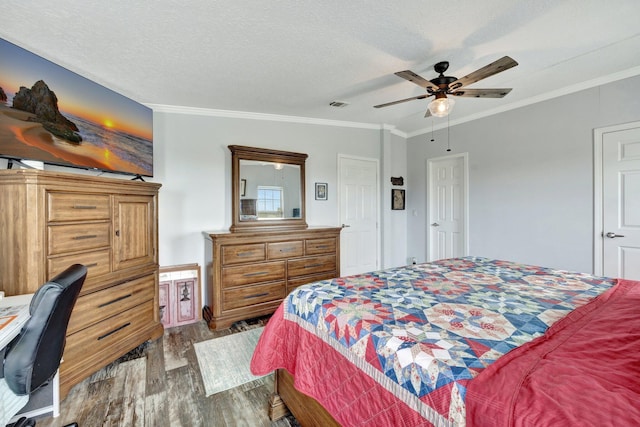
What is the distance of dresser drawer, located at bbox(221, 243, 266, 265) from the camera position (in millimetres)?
2816

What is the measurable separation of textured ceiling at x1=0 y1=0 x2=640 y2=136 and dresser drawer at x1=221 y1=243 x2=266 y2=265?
1.62 metres

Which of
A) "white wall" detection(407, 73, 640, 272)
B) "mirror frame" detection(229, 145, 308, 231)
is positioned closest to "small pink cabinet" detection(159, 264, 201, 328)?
"mirror frame" detection(229, 145, 308, 231)

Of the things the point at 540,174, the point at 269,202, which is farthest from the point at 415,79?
the point at 540,174

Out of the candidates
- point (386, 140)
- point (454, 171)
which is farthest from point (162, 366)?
point (454, 171)

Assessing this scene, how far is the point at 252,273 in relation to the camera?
117 inches

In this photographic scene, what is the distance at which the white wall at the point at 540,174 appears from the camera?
2910 mm

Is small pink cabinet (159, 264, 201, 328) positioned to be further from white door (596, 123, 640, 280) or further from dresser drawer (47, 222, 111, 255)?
white door (596, 123, 640, 280)

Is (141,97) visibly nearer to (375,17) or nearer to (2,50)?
(2,50)

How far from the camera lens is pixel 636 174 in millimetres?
2664

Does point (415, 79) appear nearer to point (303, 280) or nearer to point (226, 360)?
point (303, 280)

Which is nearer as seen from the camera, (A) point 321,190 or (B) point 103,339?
(B) point 103,339

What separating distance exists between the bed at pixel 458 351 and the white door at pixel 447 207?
233cm

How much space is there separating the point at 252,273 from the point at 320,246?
0.90m

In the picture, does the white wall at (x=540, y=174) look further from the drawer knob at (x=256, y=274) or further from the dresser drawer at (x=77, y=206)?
the dresser drawer at (x=77, y=206)
